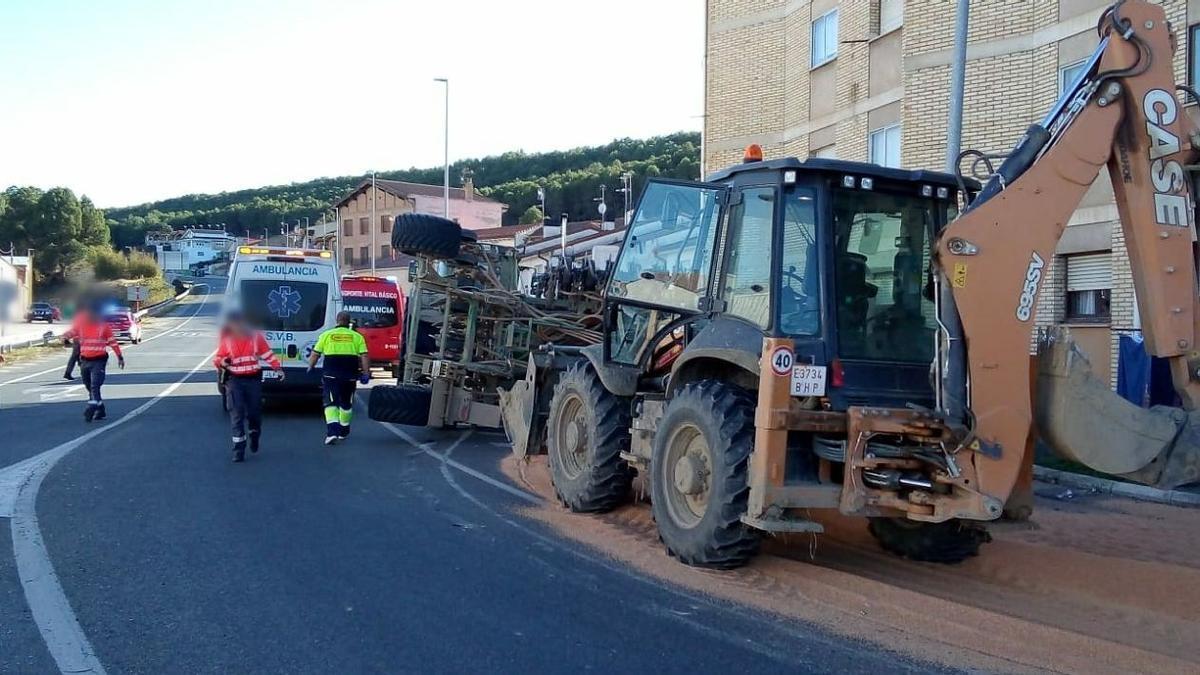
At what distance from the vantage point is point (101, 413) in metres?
15.5

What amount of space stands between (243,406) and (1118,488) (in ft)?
31.2

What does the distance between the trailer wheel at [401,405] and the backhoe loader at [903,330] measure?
5695 millimetres

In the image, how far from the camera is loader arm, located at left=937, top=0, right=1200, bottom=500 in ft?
19.7

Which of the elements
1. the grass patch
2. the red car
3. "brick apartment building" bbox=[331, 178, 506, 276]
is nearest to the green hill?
"brick apartment building" bbox=[331, 178, 506, 276]

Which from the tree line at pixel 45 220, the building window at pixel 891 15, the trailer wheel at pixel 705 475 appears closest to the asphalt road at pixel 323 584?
the trailer wheel at pixel 705 475

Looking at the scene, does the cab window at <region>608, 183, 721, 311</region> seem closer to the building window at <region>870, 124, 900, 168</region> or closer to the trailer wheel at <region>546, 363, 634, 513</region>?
the trailer wheel at <region>546, 363, 634, 513</region>

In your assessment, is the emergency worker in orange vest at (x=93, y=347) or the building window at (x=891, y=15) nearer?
the emergency worker in orange vest at (x=93, y=347)

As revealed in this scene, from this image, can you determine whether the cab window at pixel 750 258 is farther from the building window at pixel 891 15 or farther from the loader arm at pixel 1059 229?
the building window at pixel 891 15

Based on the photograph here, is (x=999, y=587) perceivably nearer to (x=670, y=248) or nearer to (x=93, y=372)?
(x=670, y=248)

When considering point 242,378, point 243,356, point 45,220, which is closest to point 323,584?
point 242,378

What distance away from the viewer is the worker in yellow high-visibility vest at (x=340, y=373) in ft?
Answer: 43.3

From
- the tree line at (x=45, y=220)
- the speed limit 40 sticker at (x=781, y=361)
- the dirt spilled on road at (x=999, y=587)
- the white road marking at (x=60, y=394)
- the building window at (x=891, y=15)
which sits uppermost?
the building window at (x=891, y=15)

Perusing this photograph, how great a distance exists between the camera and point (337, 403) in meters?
13.2

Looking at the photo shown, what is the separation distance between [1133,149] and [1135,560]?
3.22m
